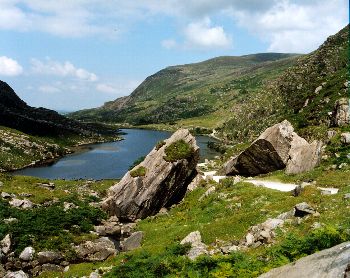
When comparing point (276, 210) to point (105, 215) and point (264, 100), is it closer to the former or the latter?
point (105, 215)

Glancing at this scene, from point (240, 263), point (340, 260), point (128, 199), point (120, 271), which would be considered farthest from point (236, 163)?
point (340, 260)

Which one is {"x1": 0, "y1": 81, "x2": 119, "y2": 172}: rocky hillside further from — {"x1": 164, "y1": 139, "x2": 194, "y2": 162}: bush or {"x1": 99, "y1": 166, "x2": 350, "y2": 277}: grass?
{"x1": 99, "y1": 166, "x2": 350, "y2": 277}: grass

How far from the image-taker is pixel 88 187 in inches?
2717

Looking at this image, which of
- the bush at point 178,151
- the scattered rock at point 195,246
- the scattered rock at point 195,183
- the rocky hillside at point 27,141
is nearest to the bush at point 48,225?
the bush at point 178,151

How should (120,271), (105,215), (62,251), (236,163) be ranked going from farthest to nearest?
(236,163)
(105,215)
(62,251)
(120,271)

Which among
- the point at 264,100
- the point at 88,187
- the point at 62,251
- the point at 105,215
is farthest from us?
the point at 264,100

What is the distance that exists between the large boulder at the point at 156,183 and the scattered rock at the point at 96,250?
8.03 metres

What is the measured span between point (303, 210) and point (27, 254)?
24891 millimetres

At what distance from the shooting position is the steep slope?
3472 inches

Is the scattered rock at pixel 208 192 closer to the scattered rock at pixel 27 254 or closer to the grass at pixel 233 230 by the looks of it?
the grass at pixel 233 230

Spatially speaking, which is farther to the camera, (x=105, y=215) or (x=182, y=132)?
(x=182, y=132)

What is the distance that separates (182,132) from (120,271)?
31.0 m

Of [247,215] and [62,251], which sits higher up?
[247,215]

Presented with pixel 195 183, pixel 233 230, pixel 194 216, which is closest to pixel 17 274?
pixel 194 216
